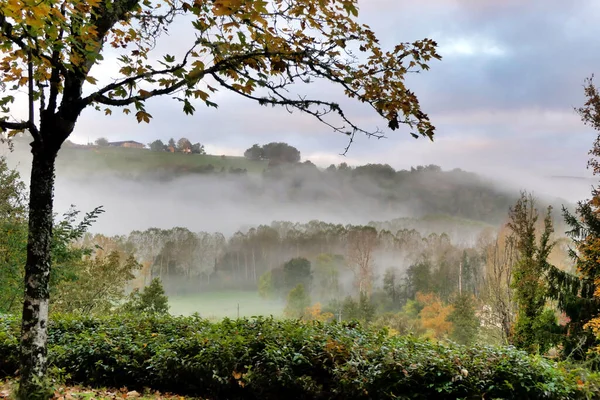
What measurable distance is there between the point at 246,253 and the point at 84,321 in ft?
203

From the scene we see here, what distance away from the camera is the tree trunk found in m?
3.98

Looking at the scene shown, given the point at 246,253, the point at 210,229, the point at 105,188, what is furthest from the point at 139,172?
the point at 246,253

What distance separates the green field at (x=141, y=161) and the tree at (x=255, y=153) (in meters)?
1.04

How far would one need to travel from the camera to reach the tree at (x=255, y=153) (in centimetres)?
10262

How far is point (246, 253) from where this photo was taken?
6794cm

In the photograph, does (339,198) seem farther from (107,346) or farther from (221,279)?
(107,346)

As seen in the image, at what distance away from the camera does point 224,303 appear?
2406 inches

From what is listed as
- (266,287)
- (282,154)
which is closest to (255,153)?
(282,154)

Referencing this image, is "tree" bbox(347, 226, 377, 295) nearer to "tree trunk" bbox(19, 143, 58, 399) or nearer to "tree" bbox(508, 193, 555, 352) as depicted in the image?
"tree" bbox(508, 193, 555, 352)

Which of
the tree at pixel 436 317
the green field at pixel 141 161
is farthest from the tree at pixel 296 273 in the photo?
the green field at pixel 141 161

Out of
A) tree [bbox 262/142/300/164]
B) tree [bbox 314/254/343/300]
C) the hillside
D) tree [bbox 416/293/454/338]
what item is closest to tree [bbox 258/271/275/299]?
tree [bbox 314/254/343/300]

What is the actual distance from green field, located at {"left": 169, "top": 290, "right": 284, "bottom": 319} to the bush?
2148 inches

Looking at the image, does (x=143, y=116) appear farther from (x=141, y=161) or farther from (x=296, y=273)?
(x=141, y=161)

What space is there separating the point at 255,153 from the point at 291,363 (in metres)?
99.8
